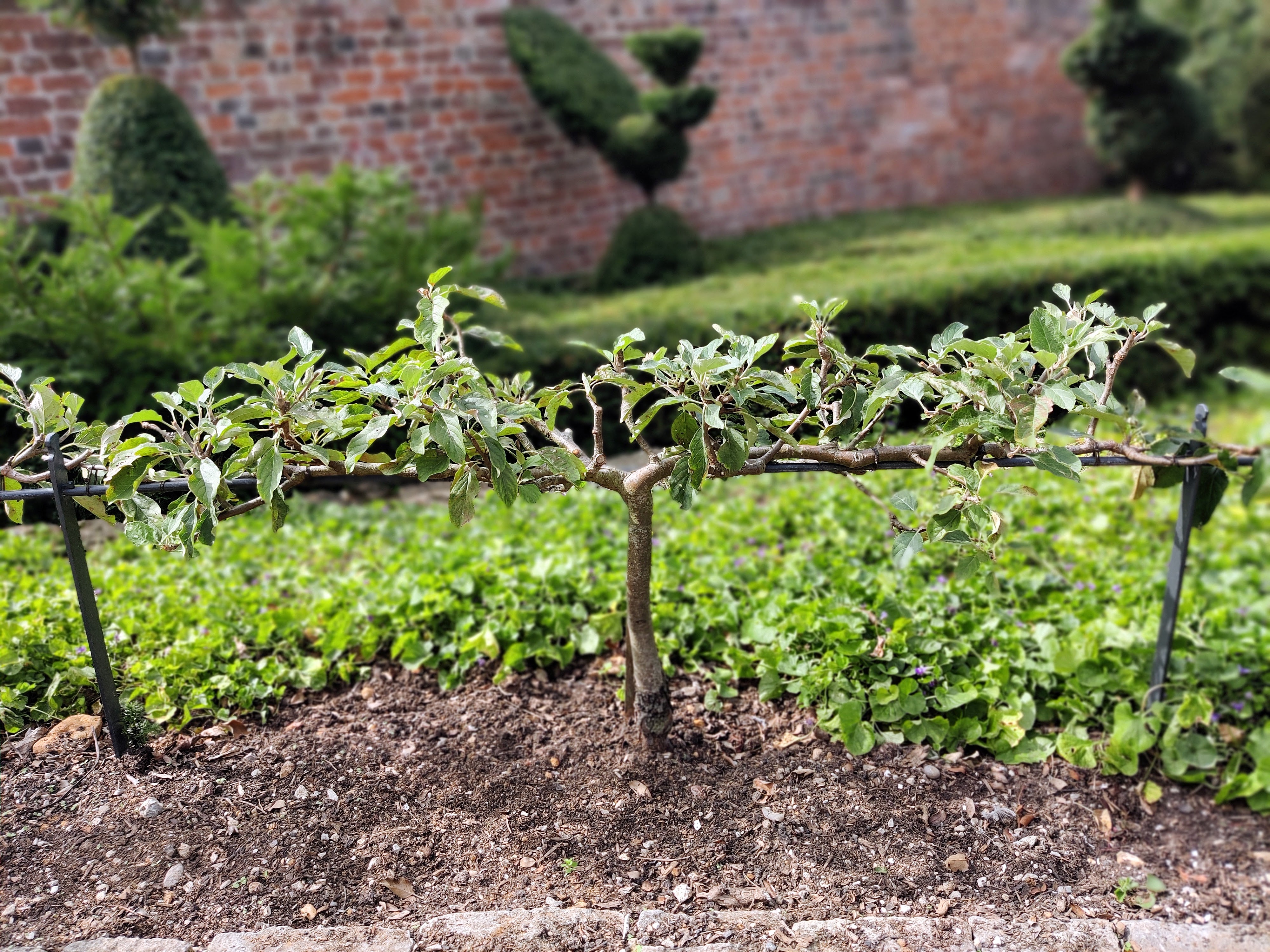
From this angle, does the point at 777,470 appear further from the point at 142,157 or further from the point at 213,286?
the point at 142,157

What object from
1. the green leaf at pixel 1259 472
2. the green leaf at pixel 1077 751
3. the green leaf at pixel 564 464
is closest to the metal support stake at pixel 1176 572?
the green leaf at pixel 1077 751

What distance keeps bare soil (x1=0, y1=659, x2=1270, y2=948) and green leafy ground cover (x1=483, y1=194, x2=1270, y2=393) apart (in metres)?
2.46

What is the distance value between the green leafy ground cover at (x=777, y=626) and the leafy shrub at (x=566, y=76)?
16.9 feet

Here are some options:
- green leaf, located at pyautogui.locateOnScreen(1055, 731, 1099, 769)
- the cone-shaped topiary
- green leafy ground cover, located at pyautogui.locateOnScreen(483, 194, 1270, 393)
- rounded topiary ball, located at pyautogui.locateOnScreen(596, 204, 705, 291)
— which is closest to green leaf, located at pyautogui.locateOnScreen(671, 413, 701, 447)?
green leaf, located at pyautogui.locateOnScreen(1055, 731, 1099, 769)

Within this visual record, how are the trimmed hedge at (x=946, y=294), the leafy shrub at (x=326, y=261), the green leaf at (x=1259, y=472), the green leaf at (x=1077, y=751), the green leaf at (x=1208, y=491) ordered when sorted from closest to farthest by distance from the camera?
the green leaf at (x=1259, y=472) < the green leaf at (x=1208, y=491) < the green leaf at (x=1077, y=751) < the leafy shrub at (x=326, y=261) < the trimmed hedge at (x=946, y=294)

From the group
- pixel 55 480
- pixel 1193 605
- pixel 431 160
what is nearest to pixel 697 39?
pixel 431 160

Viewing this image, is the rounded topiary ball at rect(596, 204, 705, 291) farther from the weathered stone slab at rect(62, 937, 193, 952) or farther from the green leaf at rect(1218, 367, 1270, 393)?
the weathered stone slab at rect(62, 937, 193, 952)

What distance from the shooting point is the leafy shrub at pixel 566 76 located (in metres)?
7.66

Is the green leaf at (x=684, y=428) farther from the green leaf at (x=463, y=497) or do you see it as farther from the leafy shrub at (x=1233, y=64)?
the leafy shrub at (x=1233, y=64)

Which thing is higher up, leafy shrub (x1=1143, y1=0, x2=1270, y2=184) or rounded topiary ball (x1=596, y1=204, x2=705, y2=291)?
leafy shrub (x1=1143, y1=0, x2=1270, y2=184)

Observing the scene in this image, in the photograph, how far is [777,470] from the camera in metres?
2.16

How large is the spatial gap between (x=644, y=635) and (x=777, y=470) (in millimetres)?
494

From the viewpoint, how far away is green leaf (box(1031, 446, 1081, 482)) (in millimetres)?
1877

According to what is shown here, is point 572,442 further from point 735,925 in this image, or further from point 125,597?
point 125,597
